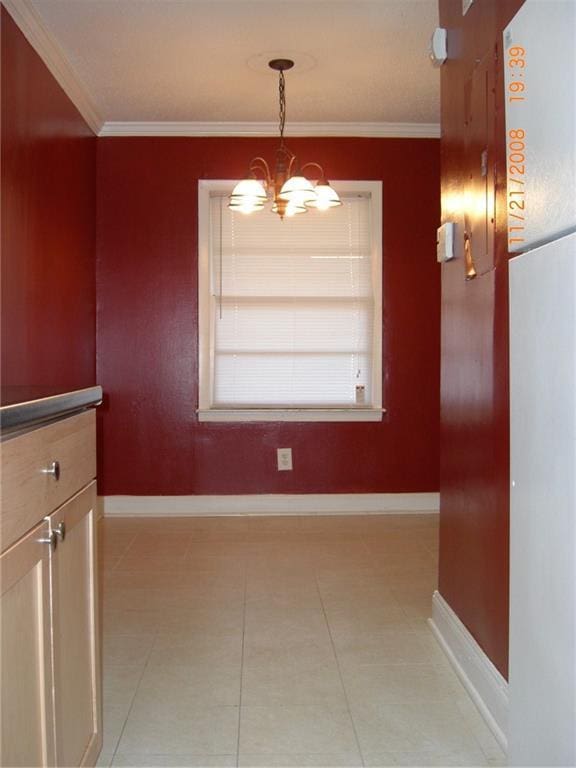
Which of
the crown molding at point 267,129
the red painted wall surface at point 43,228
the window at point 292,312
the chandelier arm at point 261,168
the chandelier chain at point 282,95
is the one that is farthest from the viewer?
the window at point 292,312

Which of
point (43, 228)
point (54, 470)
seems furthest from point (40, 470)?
point (43, 228)

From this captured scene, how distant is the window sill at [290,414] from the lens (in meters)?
4.80

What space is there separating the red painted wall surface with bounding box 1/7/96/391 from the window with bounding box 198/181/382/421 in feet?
2.61

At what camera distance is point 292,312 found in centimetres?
487

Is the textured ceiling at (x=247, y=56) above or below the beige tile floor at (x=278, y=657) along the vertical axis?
above

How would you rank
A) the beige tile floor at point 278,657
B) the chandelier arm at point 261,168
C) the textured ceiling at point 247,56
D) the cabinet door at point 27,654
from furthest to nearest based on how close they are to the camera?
the chandelier arm at point 261,168 → the textured ceiling at point 247,56 → the beige tile floor at point 278,657 → the cabinet door at point 27,654

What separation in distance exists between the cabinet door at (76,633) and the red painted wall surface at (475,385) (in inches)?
43.0

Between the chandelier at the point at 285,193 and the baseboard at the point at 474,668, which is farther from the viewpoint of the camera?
the chandelier at the point at 285,193

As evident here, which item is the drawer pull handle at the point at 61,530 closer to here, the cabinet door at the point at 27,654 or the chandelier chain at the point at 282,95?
the cabinet door at the point at 27,654

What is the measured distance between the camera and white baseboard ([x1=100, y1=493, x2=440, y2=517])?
4.79 metres

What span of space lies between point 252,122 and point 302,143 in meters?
0.36

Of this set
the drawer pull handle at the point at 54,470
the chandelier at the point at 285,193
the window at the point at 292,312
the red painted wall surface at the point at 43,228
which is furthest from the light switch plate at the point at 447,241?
the window at the point at 292,312

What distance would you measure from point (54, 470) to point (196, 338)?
11.3 feet

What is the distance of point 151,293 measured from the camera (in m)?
4.80
